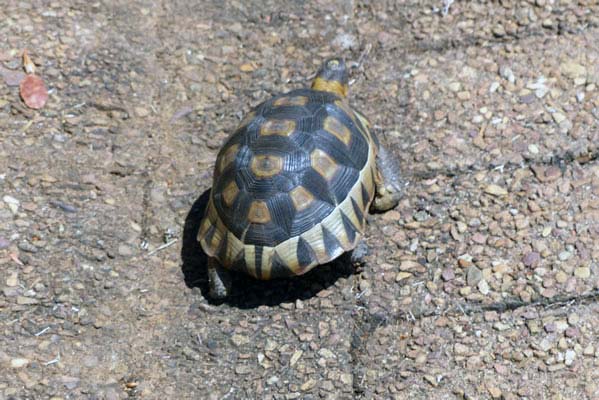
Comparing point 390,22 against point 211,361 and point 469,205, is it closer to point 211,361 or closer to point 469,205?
point 469,205

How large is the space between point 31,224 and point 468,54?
2758mm

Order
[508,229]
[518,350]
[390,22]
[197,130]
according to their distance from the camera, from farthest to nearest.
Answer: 1. [390,22]
2. [197,130]
3. [508,229]
4. [518,350]

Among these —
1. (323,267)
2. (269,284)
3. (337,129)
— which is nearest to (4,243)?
(269,284)

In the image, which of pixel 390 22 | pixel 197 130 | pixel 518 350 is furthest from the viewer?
pixel 390 22

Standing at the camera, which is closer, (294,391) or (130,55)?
(294,391)

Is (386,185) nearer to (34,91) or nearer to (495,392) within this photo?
(495,392)

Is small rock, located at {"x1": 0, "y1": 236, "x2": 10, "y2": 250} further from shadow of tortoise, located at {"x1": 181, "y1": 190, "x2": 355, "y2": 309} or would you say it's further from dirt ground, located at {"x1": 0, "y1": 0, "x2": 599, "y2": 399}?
shadow of tortoise, located at {"x1": 181, "y1": 190, "x2": 355, "y2": 309}

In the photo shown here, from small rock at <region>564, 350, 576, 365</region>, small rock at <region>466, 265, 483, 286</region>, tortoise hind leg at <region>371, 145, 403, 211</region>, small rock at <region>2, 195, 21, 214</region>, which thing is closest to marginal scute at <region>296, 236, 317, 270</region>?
tortoise hind leg at <region>371, 145, 403, 211</region>

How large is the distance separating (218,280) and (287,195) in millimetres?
583

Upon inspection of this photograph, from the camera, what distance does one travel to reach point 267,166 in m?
4.00

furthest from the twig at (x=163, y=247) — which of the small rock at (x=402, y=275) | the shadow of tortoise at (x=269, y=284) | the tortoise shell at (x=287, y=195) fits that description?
the small rock at (x=402, y=275)

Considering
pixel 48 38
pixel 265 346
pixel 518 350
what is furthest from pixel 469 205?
pixel 48 38

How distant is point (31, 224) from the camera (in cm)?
446

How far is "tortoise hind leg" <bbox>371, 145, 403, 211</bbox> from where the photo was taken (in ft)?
14.8
